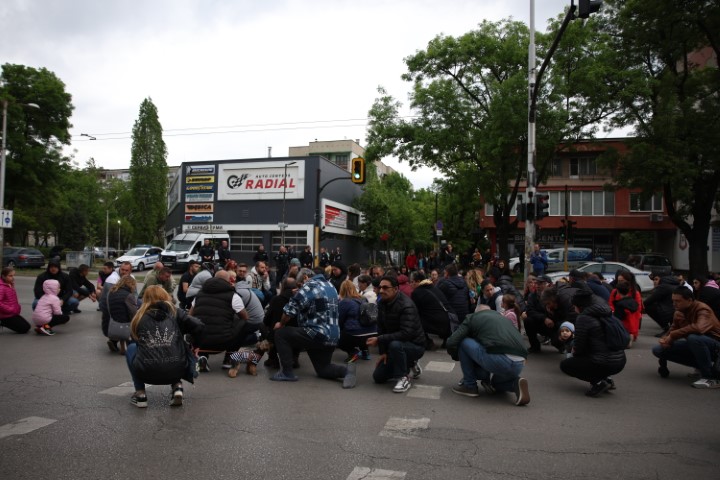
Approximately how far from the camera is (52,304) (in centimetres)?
1050

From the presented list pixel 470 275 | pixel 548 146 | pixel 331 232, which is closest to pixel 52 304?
pixel 470 275

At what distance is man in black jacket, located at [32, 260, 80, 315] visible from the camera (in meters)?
10.7

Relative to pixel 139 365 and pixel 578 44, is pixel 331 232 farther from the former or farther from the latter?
pixel 139 365

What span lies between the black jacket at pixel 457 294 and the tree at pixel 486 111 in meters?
13.9

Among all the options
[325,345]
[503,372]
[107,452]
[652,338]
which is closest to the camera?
[107,452]

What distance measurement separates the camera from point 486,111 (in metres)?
27.1

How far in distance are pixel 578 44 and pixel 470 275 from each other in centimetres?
1715

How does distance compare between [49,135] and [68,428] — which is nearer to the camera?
[68,428]

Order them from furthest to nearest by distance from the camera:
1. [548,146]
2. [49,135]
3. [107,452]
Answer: [49,135], [548,146], [107,452]

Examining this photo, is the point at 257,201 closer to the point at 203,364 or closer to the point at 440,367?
the point at 203,364

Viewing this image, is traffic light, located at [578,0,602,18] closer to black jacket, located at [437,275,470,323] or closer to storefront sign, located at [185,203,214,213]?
black jacket, located at [437,275,470,323]

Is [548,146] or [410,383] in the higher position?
[548,146]

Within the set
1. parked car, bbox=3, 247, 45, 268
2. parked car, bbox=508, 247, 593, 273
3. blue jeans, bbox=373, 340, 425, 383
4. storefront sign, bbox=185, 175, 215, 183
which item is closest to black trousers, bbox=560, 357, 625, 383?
blue jeans, bbox=373, 340, 425, 383

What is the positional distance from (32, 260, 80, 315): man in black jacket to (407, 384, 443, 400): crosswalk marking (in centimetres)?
821
